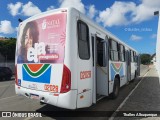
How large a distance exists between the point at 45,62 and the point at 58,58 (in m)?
0.51

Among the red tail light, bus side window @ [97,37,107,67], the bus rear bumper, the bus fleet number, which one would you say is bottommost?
the bus rear bumper

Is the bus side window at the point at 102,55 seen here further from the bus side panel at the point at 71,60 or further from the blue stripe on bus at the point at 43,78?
the blue stripe on bus at the point at 43,78

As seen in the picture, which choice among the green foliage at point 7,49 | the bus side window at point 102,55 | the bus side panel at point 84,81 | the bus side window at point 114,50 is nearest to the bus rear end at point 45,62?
the bus side panel at point 84,81

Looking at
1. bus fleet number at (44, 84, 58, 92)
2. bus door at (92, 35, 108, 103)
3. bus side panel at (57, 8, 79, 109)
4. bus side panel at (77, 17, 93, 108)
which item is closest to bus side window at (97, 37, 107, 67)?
bus door at (92, 35, 108, 103)

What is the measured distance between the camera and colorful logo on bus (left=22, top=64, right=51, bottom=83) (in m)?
6.16

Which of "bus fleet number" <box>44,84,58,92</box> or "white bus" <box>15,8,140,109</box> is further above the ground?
"white bus" <box>15,8,140,109</box>

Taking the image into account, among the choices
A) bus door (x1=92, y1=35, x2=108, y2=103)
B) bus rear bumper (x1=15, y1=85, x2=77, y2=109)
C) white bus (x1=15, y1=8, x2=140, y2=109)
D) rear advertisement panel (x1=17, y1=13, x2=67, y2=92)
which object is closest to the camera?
bus rear bumper (x1=15, y1=85, x2=77, y2=109)

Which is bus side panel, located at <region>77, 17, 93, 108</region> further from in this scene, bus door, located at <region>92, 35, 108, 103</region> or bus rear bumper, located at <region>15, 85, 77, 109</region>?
Answer: bus door, located at <region>92, 35, 108, 103</region>

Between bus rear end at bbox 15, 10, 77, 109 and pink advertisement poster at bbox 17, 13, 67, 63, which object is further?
pink advertisement poster at bbox 17, 13, 67, 63

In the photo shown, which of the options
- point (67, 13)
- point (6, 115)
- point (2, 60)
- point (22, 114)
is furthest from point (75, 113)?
point (2, 60)

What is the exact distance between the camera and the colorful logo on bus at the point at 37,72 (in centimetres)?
616

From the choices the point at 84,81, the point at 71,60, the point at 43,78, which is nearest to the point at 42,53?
the point at 43,78

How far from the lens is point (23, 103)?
8.94m

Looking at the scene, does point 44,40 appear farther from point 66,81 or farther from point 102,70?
point 102,70
